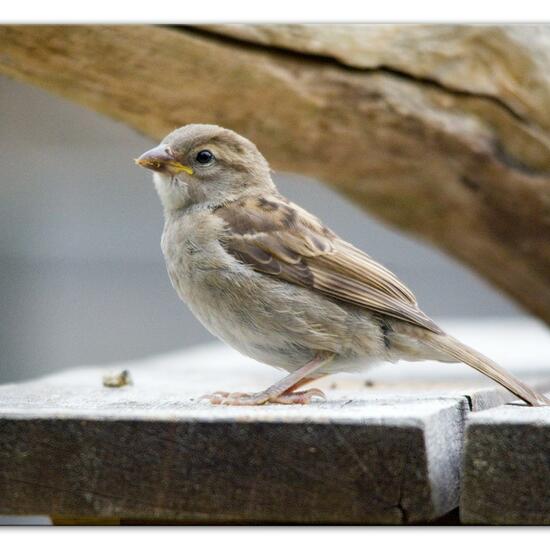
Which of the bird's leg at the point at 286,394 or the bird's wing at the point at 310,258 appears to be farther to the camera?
the bird's wing at the point at 310,258

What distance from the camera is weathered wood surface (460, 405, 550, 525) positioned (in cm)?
222

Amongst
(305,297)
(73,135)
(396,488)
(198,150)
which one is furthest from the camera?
(73,135)

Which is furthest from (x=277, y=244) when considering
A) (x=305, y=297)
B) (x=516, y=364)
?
(x=516, y=364)

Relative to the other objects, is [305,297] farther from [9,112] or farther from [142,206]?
[142,206]

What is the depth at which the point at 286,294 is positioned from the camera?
116 inches

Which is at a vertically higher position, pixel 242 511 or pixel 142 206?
pixel 142 206

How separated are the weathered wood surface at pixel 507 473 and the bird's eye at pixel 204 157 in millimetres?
1317

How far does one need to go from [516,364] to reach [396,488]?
2.57 meters

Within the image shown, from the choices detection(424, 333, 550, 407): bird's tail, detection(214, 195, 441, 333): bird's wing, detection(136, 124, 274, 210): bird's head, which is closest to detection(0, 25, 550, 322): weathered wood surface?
detection(136, 124, 274, 210): bird's head

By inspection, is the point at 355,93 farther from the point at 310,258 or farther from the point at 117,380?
the point at 117,380

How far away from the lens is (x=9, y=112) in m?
4.75

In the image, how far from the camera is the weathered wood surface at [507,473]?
7.29 ft

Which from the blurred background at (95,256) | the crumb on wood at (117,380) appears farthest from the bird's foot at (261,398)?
the blurred background at (95,256)

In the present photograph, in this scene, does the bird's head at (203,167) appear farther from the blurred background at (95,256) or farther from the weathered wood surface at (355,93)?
Result: the blurred background at (95,256)
